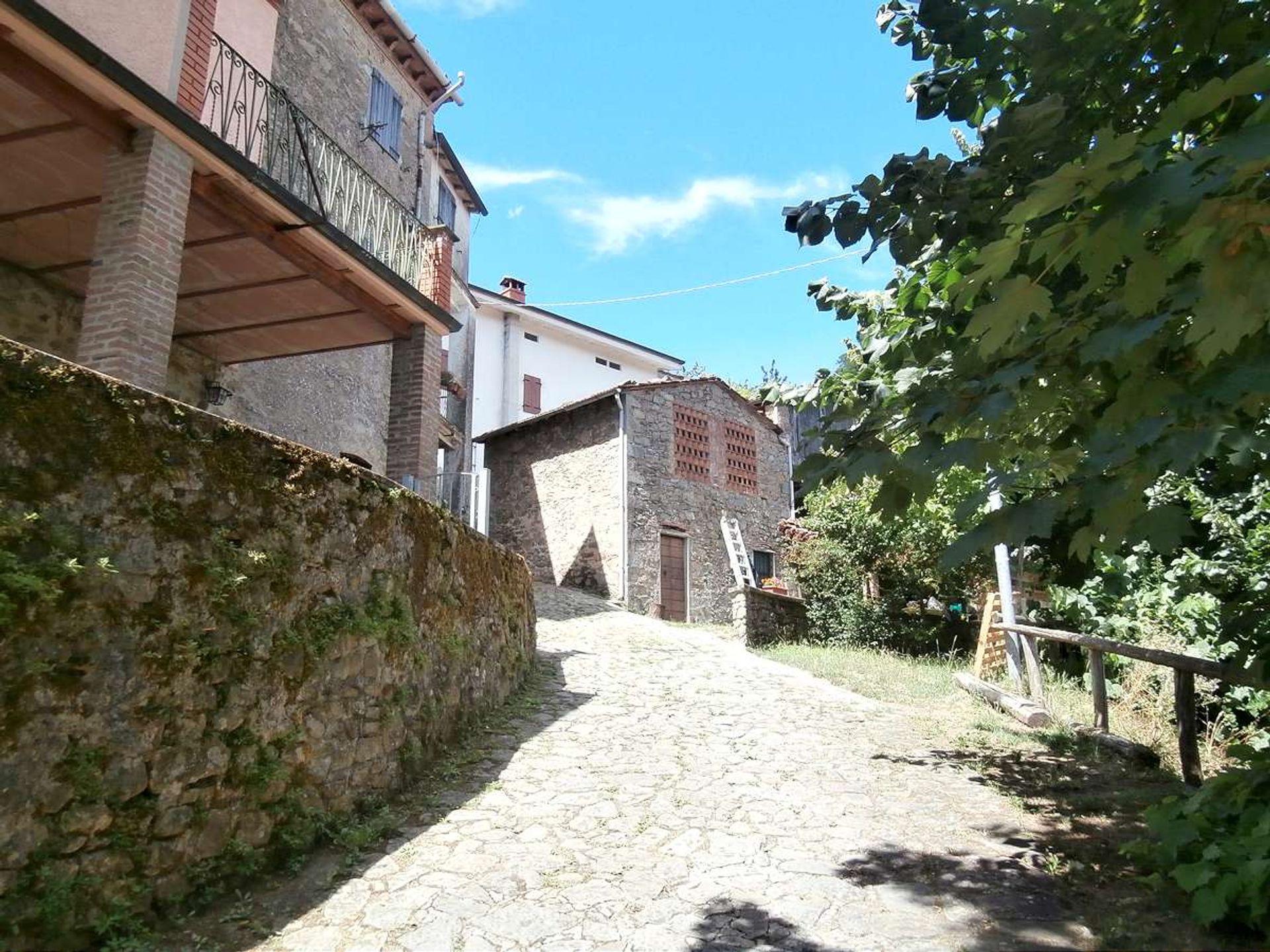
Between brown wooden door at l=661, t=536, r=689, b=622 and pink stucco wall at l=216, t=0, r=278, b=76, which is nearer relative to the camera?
pink stucco wall at l=216, t=0, r=278, b=76

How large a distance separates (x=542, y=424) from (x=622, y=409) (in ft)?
8.74

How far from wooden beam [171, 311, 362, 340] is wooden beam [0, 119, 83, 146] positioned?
110 inches

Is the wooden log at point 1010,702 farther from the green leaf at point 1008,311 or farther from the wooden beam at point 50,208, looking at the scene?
the wooden beam at point 50,208

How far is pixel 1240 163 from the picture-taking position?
1.65 meters

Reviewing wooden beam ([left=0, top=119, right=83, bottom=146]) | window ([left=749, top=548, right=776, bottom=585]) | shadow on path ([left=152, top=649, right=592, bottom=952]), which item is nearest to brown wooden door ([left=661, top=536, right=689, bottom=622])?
window ([left=749, top=548, right=776, bottom=585])

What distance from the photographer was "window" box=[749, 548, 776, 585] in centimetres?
1970

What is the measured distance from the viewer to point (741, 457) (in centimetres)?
2014

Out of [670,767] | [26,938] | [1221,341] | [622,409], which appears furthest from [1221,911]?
[622,409]

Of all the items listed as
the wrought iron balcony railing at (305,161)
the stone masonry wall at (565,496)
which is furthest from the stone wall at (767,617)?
the wrought iron balcony railing at (305,161)

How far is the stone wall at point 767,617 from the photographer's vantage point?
14.4m

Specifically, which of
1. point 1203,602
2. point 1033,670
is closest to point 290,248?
point 1033,670

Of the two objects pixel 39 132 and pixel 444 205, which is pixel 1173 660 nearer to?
pixel 39 132

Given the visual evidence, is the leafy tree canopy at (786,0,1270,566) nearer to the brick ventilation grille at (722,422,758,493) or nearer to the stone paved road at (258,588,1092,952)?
the stone paved road at (258,588,1092,952)

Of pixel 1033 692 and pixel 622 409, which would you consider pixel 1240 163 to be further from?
pixel 622 409
